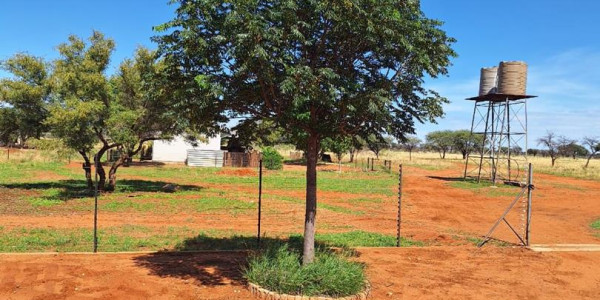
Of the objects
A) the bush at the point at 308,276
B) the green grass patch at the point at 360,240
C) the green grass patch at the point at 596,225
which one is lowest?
the green grass patch at the point at 360,240

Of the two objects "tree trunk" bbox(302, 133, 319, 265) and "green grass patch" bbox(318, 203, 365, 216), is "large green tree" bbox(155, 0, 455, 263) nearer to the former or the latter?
"tree trunk" bbox(302, 133, 319, 265)

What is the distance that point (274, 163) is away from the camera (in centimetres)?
4194

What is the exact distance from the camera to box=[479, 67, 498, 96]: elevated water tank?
33.0 metres

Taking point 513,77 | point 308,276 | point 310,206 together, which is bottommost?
point 308,276

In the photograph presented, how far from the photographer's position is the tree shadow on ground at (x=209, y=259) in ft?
27.1

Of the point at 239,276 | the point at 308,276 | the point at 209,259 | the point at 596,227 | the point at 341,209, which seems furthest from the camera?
the point at 341,209

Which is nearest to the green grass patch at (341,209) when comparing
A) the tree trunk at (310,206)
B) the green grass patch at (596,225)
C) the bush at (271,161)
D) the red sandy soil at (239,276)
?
the red sandy soil at (239,276)

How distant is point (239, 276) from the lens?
830cm

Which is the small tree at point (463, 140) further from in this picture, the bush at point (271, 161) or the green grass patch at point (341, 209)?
the green grass patch at point (341, 209)

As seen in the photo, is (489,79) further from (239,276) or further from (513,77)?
(239,276)

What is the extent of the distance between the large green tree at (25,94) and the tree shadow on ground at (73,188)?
3.08 meters

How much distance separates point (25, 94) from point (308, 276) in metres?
18.4

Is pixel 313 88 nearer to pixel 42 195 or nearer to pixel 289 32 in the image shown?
pixel 289 32

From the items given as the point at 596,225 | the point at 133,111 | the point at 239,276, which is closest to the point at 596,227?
the point at 596,225
